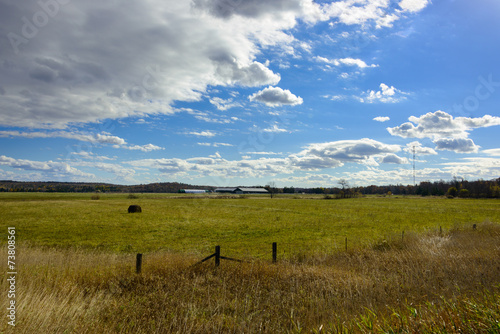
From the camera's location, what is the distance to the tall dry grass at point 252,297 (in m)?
6.16

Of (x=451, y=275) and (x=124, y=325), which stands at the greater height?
(x=451, y=275)

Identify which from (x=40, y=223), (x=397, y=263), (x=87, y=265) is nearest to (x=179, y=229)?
(x=40, y=223)

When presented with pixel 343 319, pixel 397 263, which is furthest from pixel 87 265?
pixel 397 263

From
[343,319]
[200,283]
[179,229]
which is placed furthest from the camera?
[179,229]

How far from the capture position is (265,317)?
845 centimetres

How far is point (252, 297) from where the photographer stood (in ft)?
32.3

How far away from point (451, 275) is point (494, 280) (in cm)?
110

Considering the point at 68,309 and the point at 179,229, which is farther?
the point at 179,229

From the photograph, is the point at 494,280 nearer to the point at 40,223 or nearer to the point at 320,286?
the point at 320,286

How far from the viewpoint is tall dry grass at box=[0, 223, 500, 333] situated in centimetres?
616

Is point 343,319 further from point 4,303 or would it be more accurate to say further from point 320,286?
point 4,303

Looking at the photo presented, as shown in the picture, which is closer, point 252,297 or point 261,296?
point 252,297

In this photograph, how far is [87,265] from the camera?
13289mm

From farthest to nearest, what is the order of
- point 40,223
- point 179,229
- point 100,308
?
1. point 40,223
2. point 179,229
3. point 100,308
